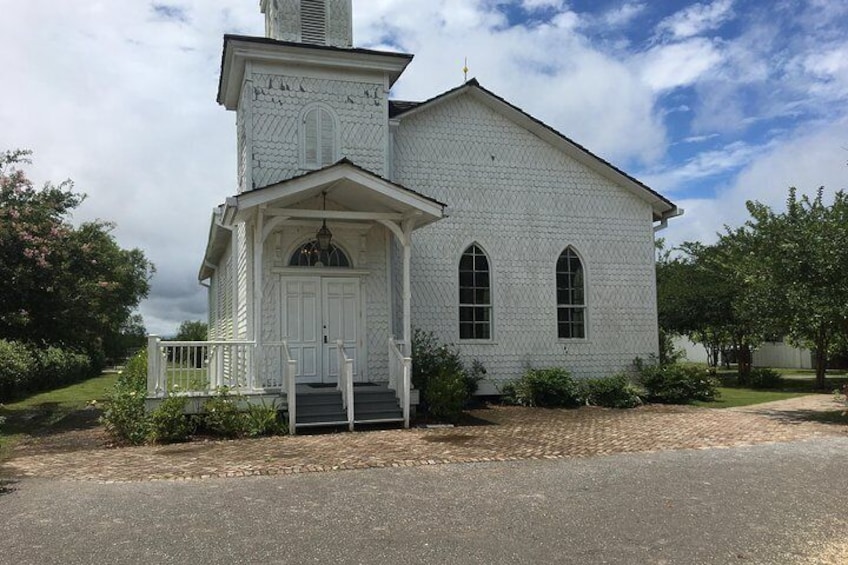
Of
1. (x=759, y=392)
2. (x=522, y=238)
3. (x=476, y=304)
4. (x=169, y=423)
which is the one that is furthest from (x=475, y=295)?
(x=759, y=392)

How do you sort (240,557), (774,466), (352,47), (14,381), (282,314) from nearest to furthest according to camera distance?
(240,557)
(774,466)
(282,314)
(352,47)
(14,381)

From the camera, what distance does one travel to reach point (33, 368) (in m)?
23.6

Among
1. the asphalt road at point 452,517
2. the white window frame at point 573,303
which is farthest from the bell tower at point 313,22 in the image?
the asphalt road at point 452,517

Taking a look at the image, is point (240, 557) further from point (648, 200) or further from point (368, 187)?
point (648, 200)

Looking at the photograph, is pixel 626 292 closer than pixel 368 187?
No

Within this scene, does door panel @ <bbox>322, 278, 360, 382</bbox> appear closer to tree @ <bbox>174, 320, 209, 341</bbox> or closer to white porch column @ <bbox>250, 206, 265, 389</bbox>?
white porch column @ <bbox>250, 206, 265, 389</bbox>

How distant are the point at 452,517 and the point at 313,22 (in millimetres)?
12623

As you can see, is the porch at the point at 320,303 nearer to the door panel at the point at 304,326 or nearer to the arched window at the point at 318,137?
the door panel at the point at 304,326

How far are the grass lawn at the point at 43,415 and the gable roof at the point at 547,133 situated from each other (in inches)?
392

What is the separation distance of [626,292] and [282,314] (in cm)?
897

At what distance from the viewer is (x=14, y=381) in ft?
70.3

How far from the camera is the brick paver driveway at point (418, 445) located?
8.81 meters

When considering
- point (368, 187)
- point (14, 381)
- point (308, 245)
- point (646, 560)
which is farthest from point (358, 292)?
point (14, 381)

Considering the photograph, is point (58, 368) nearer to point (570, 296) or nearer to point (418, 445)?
point (570, 296)
